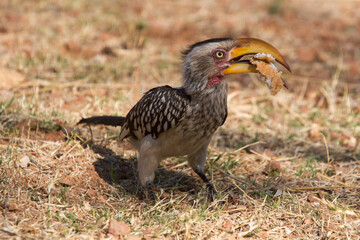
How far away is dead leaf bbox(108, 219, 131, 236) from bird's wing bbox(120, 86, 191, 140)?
810mm

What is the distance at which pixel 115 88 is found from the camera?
5.82m

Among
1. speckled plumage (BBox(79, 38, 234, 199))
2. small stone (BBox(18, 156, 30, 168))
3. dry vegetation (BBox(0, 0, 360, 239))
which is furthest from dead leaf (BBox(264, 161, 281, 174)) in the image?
small stone (BBox(18, 156, 30, 168))

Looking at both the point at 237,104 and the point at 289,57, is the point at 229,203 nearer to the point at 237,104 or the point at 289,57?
the point at 237,104

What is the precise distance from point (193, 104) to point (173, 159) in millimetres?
1131

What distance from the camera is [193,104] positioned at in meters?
3.48

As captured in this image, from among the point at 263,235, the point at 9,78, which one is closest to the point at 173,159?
the point at 263,235

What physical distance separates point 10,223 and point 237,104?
3.46 m

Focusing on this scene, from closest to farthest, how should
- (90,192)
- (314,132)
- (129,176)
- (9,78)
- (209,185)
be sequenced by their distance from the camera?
(90,192)
(209,185)
(129,176)
(314,132)
(9,78)

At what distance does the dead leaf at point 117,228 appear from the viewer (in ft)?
9.88

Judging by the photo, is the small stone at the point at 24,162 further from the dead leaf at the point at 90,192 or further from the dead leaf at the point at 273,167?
the dead leaf at the point at 273,167

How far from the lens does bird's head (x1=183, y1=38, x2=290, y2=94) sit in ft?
11.2

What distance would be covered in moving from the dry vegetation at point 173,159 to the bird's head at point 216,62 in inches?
35.0

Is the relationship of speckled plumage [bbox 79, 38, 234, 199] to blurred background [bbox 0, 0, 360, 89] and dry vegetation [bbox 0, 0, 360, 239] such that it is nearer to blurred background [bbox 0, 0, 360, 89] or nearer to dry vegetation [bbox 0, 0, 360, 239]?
dry vegetation [bbox 0, 0, 360, 239]

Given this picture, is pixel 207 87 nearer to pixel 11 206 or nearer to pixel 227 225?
pixel 227 225
